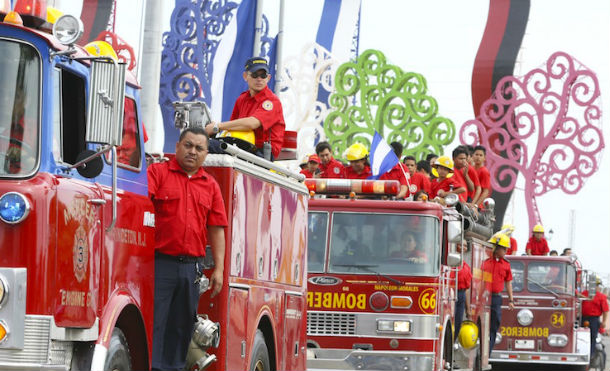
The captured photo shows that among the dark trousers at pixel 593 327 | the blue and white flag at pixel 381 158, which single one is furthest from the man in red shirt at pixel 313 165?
the dark trousers at pixel 593 327

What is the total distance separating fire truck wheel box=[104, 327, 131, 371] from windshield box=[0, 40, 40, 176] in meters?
1.25

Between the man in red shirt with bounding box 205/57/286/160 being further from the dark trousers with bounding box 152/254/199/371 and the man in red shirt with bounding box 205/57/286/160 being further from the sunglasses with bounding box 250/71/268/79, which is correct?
the dark trousers with bounding box 152/254/199/371

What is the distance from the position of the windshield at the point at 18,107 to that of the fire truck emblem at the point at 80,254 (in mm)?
468

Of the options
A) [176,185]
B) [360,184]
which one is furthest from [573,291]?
[176,185]

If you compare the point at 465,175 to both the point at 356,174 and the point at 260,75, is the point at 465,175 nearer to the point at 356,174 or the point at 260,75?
the point at 356,174

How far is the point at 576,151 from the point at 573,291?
14225mm

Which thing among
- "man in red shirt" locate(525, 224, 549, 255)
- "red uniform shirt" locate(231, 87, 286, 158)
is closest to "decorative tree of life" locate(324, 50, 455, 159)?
"man in red shirt" locate(525, 224, 549, 255)

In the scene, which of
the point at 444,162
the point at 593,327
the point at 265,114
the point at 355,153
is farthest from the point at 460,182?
the point at 593,327

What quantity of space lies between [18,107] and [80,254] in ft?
2.80

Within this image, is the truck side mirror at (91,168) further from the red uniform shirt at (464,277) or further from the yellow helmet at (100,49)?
the red uniform shirt at (464,277)

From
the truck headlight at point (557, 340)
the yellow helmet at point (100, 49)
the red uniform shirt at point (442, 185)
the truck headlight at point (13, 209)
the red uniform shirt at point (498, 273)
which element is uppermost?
the yellow helmet at point (100, 49)

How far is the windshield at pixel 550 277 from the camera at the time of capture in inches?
926

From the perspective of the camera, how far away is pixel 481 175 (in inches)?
731

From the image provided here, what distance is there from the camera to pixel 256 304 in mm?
9242
